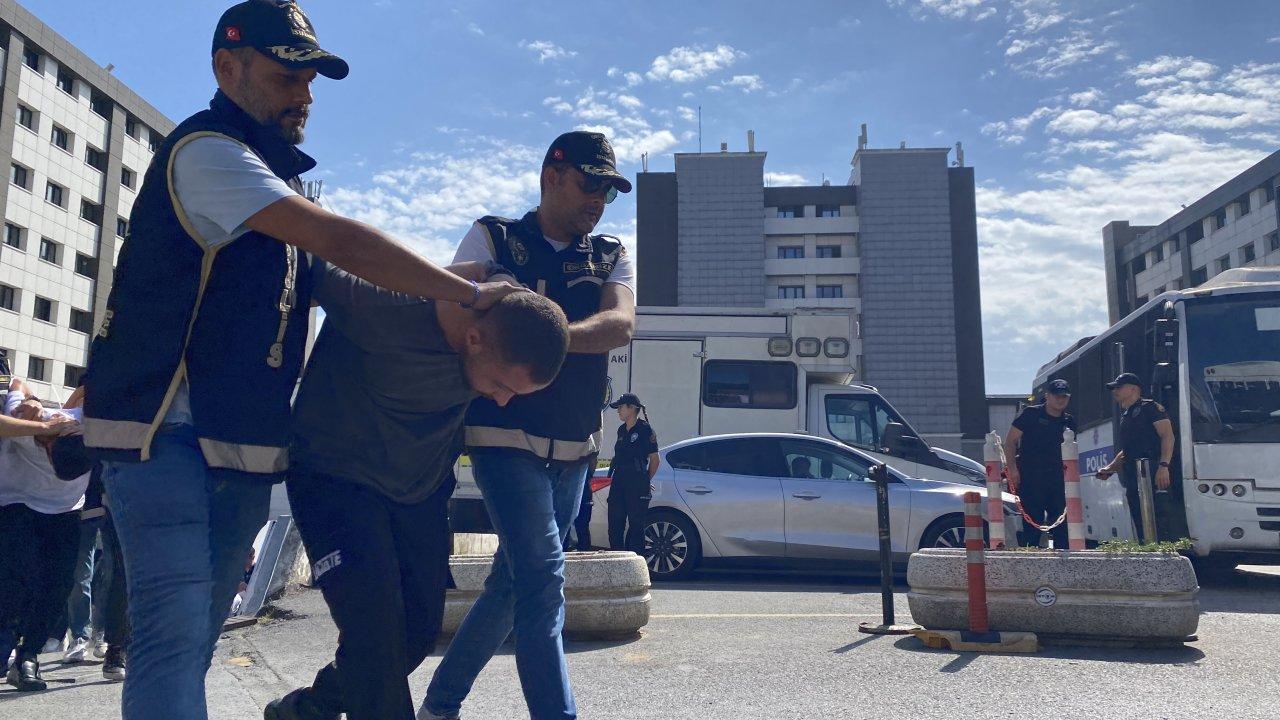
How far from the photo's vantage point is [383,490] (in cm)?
262

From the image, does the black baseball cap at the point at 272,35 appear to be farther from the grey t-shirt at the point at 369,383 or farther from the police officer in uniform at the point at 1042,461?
the police officer in uniform at the point at 1042,461

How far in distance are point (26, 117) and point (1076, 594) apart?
4756cm

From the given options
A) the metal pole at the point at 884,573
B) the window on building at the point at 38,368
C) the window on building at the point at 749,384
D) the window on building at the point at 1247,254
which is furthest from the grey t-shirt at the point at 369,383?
the window on building at the point at 1247,254

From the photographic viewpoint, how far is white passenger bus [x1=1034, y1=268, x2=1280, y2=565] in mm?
9781

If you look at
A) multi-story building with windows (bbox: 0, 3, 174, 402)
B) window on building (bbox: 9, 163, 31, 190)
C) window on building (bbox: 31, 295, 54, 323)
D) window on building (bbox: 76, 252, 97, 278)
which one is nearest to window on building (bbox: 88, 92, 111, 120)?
multi-story building with windows (bbox: 0, 3, 174, 402)

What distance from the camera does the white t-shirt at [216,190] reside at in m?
2.21

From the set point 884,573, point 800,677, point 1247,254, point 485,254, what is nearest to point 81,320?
point 884,573

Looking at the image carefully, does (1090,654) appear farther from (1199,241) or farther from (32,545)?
(1199,241)

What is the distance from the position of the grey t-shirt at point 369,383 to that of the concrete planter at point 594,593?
3.80m

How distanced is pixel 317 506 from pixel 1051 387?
8.47 m

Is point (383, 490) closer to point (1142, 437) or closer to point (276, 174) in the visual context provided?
point (276, 174)

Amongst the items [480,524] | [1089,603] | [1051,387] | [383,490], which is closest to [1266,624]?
[1089,603]

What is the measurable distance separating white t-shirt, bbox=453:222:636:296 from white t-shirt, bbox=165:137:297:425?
94 centimetres

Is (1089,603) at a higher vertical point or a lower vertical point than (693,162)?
lower
